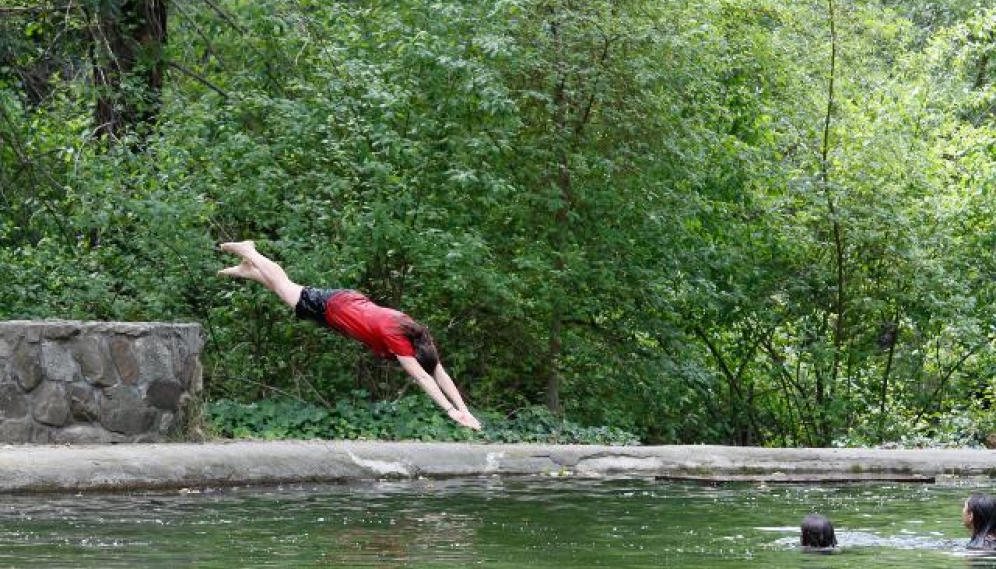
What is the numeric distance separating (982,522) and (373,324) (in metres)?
5.15

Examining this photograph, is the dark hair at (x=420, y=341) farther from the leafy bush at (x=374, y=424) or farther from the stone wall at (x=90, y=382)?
the leafy bush at (x=374, y=424)

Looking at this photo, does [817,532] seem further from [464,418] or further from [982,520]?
[464,418]

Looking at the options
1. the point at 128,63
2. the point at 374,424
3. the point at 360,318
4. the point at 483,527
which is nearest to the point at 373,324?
the point at 360,318

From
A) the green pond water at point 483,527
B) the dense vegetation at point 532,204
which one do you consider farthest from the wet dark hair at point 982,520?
the dense vegetation at point 532,204

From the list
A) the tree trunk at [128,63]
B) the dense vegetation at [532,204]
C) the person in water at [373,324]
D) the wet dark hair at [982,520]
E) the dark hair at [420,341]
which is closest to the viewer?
the wet dark hair at [982,520]

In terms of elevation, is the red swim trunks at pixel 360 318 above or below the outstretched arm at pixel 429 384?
above

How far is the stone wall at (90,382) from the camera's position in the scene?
14750mm

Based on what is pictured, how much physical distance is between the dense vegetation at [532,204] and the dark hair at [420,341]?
3.97m

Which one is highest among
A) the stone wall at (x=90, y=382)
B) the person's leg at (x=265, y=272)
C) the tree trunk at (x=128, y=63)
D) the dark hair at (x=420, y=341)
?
the tree trunk at (x=128, y=63)

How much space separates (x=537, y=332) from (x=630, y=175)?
2385mm

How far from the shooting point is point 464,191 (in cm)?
1878

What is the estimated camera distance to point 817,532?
10.4m

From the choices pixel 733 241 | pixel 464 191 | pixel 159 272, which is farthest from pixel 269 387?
pixel 733 241

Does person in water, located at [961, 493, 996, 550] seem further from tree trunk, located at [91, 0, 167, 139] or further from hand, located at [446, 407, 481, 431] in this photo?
tree trunk, located at [91, 0, 167, 139]
